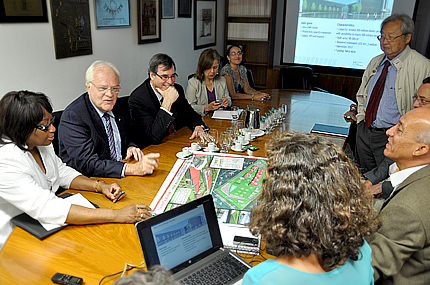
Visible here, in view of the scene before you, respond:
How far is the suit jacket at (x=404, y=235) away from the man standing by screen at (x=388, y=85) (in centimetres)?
186

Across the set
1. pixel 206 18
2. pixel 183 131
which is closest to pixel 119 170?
pixel 183 131

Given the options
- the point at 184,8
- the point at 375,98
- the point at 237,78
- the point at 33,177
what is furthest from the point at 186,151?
the point at 184,8

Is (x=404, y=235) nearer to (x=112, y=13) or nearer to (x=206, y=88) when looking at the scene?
(x=206, y=88)

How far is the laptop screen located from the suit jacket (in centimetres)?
63

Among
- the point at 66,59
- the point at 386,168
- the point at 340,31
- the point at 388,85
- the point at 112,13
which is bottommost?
the point at 386,168

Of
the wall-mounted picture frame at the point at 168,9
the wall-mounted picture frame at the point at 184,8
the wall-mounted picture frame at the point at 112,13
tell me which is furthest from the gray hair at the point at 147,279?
the wall-mounted picture frame at the point at 184,8

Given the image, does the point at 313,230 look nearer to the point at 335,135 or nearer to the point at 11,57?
the point at 335,135

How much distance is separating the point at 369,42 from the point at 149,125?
178 inches

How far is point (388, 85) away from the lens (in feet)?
10.0

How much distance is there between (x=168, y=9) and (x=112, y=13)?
3.78 ft

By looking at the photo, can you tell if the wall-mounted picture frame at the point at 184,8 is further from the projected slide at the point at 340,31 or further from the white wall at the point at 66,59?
the projected slide at the point at 340,31

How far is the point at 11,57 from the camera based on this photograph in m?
2.82

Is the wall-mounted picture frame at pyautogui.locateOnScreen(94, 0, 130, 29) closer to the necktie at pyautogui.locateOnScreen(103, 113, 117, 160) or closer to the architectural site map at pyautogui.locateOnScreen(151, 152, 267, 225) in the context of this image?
the necktie at pyautogui.locateOnScreen(103, 113, 117, 160)

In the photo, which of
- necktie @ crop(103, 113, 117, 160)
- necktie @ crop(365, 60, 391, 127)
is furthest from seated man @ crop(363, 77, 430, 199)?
necktie @ crop(103, 113, 117, 160)
